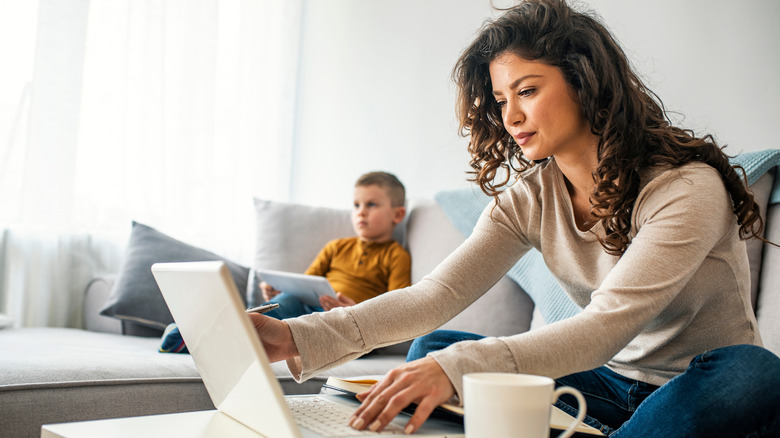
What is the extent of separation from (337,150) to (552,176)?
1762mm

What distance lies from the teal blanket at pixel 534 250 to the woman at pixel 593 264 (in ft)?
1.17

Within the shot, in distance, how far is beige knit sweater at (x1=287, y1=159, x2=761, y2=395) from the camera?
753 millimetres

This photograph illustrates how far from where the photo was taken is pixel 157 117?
2484 millimetres

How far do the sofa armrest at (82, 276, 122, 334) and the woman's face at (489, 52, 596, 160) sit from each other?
5.03 ft

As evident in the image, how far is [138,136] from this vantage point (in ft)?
7.98

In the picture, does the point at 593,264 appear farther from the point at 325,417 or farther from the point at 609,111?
the point at 325,417

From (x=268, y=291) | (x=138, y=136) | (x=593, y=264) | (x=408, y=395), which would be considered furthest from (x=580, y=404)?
(x=138, y=136)

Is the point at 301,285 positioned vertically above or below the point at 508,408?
below

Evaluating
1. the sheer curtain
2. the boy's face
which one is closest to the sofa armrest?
the sheer curtain

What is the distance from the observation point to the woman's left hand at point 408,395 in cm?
68

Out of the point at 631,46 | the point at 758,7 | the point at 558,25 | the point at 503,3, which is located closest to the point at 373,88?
the point at 503,3

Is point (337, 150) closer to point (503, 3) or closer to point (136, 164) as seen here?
point (136, 164)

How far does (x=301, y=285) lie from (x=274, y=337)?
910 millimetres

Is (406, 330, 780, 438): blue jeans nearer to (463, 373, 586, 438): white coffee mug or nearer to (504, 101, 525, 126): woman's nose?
(463, 373, 586, 438): white coffee mug
